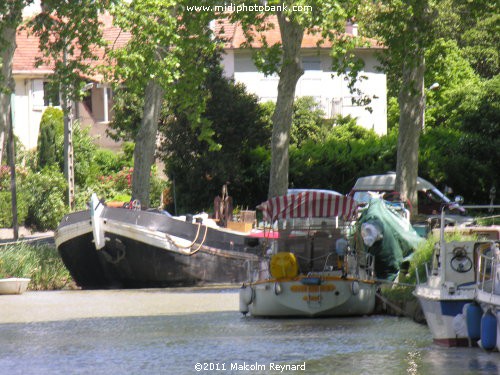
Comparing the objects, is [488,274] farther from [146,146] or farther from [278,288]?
[146,146]

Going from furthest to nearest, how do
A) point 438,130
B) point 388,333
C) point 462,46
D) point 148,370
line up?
point 462,46, point 438,130, point 388,333, point 148,370

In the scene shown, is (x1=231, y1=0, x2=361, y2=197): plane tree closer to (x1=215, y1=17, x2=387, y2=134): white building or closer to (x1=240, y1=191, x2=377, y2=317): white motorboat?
(x1=240, y1=191, x2=377, y2=317): white motorboat

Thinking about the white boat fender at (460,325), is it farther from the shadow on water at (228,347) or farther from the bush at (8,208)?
the bush at (8,208)

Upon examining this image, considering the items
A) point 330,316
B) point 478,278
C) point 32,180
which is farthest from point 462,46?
point 478,278

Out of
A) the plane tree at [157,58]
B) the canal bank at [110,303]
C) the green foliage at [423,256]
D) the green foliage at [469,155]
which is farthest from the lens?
the green foliage at [469,155]

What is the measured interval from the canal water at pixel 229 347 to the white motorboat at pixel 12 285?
5.40 m

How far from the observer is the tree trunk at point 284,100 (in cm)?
3606

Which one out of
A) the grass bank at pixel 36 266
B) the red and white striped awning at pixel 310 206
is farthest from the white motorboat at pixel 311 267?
the grass bank at pixel 36 266

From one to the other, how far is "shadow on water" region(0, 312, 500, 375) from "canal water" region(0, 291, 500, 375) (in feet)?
0.04

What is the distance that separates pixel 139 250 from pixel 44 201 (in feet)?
57.9

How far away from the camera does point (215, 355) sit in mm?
18312

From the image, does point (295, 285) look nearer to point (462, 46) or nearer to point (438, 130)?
point (438, 130)

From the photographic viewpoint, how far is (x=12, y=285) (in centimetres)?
2927

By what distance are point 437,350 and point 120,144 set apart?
44.3 meters
